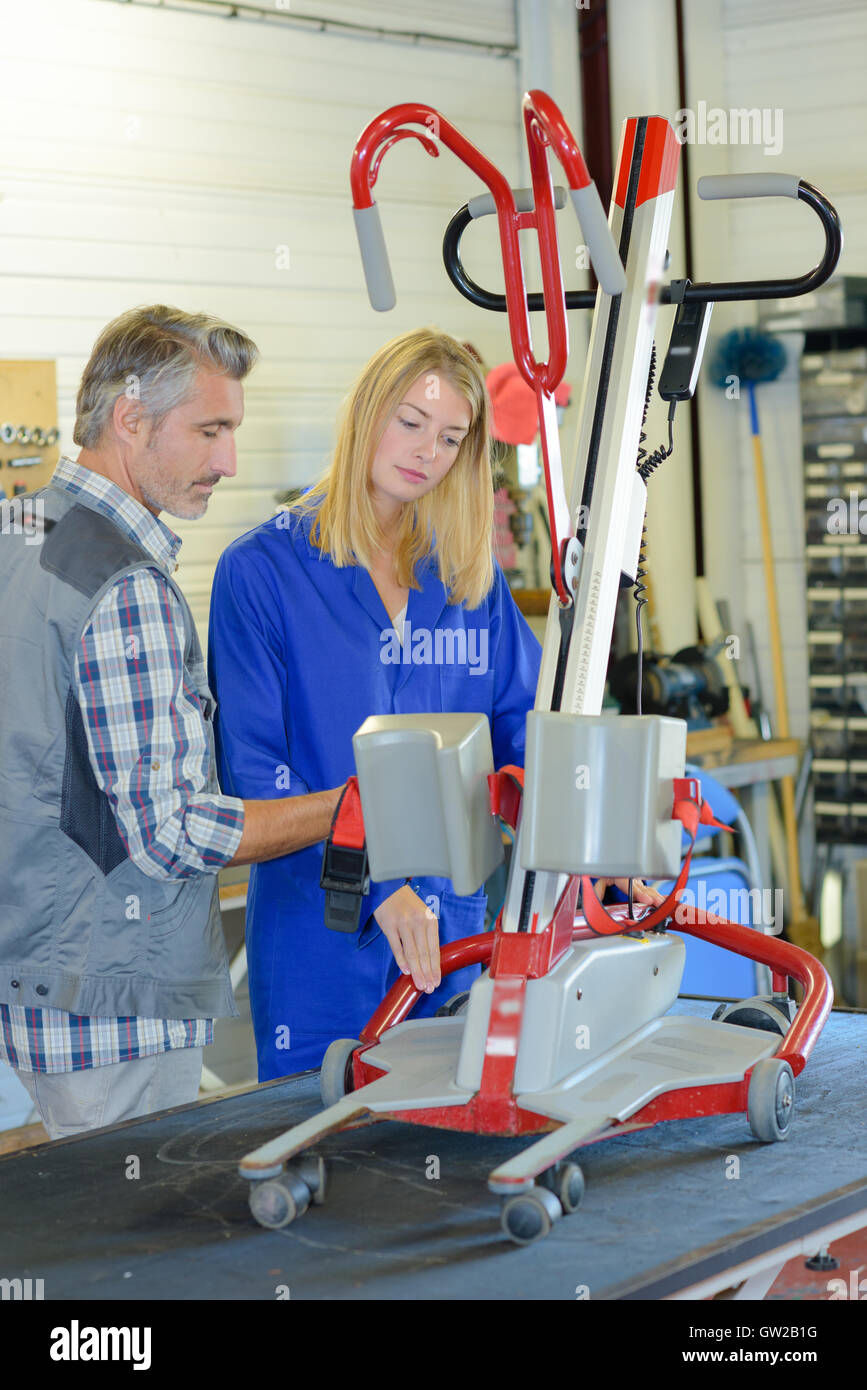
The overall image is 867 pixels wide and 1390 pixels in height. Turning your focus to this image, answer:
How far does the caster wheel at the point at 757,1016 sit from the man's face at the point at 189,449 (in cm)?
86

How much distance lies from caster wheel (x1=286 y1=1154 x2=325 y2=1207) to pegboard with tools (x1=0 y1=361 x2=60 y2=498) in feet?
10.1

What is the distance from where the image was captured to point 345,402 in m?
2.07

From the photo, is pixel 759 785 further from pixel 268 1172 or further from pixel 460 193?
pixel 268 1172

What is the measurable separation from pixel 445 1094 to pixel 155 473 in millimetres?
791

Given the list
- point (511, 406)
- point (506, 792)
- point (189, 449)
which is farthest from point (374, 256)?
point (511, 406)

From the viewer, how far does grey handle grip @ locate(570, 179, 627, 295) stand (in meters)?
1.43

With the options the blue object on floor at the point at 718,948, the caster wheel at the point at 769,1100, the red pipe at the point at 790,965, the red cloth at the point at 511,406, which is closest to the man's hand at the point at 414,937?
the red pipe at the point at 790,965

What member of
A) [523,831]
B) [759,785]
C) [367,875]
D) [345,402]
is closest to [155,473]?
[345,402]

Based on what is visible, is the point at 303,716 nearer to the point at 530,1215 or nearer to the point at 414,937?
the point at 414,937

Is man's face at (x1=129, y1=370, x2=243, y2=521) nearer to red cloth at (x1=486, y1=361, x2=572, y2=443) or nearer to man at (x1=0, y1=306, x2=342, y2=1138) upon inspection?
man at (x1=0, y1=306, x2=342, y2=1138)

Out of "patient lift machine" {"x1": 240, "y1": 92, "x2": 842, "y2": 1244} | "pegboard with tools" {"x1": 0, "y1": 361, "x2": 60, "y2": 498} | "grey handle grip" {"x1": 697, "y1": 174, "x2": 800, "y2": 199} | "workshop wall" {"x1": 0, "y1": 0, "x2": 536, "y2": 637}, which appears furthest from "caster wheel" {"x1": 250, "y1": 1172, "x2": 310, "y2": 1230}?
"workshop wall" {"x1": 0, "y1": 0, "x2": 536, "y2": 637}

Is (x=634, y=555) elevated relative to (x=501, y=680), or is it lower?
elevated

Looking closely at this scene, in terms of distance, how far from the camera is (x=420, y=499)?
215cm

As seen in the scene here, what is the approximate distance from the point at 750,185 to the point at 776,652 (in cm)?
392
